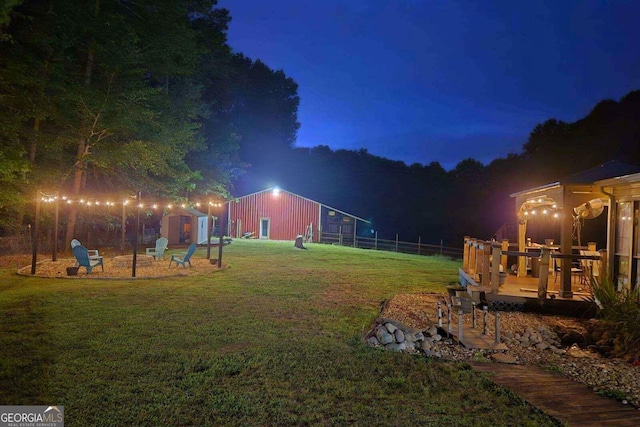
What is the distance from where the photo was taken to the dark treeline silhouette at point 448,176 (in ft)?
Answer: 90.1

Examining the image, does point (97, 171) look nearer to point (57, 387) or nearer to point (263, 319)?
point (263, 319)

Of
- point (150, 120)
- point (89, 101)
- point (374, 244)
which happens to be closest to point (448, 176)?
point (374, 244)

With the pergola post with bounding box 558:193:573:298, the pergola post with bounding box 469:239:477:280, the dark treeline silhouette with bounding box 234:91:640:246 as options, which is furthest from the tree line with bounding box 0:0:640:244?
the pergola post with bounding box 558:193:573:298

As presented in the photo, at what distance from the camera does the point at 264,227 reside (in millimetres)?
31844

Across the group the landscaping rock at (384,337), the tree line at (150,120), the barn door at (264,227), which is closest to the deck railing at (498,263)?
the landscaping rock at (384,337)

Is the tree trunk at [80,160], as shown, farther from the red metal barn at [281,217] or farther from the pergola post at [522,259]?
the pergola post at [522,259]

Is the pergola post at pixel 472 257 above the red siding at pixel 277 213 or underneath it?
underneath

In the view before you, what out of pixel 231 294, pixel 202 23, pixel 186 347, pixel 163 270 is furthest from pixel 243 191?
pixel 186 347

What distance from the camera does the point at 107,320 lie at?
6.44 meters

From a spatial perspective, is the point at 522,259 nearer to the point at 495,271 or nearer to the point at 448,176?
the point at 495,271

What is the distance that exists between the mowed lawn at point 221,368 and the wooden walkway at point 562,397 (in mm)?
208

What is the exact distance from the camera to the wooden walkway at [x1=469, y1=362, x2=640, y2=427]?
3.43 metres

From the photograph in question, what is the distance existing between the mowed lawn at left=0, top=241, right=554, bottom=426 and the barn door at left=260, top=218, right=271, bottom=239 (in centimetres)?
2309

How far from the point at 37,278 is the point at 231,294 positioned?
5577mm
